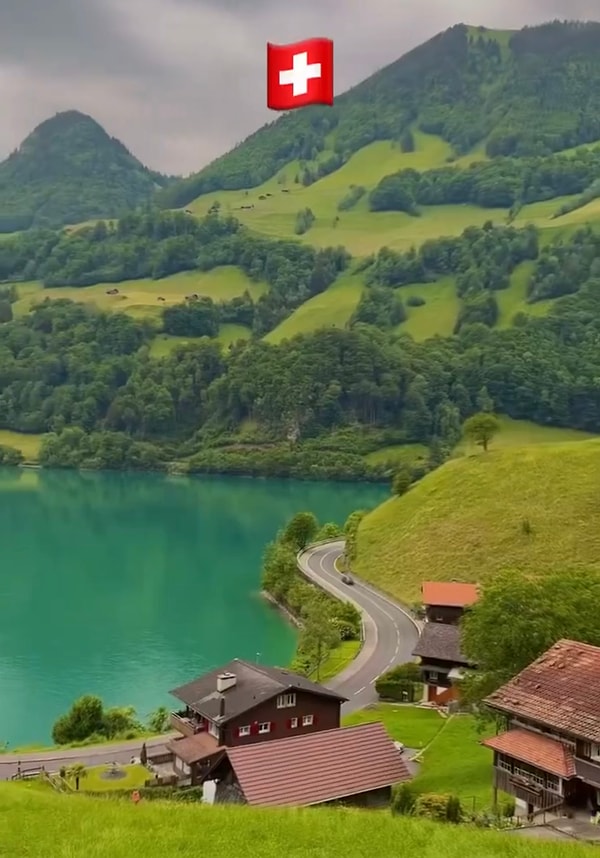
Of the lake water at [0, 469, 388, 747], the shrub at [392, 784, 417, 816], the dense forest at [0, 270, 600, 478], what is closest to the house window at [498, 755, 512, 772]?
the shrub at [392, 784, 417, 816]

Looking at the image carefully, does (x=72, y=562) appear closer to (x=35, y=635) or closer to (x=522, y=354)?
(x=35, y=635)

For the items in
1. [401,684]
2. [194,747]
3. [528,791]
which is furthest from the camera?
[401,684]

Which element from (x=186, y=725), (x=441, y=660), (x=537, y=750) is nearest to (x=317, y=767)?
(x=537, y=750)

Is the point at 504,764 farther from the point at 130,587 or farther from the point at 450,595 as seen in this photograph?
the point at 130,587

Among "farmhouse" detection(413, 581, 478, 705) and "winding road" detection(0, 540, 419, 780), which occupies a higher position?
"farmhouse" detection(413, 581, 478, 705)

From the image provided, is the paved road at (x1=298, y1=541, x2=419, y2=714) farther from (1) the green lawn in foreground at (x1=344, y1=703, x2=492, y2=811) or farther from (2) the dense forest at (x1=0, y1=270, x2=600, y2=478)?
(2) the dense forest at (x1=0, y1=270, x2=600, y2=478)

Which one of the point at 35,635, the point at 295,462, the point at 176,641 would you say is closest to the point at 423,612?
the point at 176,641

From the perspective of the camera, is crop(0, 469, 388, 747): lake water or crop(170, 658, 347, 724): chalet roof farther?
crop(0, 469, 388, 747): lake water
